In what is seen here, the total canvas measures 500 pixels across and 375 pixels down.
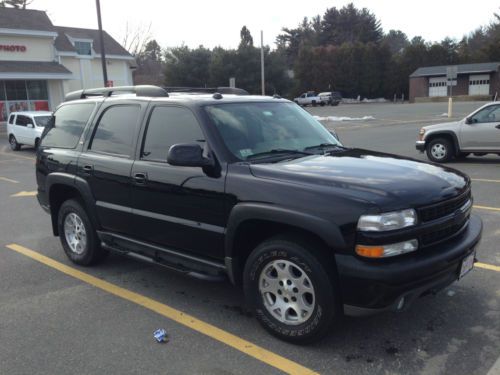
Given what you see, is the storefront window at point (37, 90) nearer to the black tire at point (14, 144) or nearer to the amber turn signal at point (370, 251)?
the black tire at point (14, 144)

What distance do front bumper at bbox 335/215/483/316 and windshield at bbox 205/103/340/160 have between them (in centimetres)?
130

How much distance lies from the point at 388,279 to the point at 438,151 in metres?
10.4

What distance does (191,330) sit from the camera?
390 centimetres

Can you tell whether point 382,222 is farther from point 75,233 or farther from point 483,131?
point 483,131

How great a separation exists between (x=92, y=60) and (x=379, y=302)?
4202 cm

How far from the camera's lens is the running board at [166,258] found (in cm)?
404

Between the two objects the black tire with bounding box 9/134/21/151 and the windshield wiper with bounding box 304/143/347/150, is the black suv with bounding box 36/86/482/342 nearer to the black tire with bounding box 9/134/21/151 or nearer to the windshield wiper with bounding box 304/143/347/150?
the windshield wiper with bounding box 304/143/347/150

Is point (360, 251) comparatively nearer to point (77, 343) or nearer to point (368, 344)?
point (368, 344)

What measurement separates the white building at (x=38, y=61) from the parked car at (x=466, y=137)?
28.1 metres

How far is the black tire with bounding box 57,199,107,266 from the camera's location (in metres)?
5.23

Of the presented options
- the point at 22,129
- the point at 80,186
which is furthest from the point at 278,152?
the point at 22,129

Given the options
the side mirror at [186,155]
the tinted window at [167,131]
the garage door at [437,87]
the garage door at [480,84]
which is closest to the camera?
the side mirror at [186,155]

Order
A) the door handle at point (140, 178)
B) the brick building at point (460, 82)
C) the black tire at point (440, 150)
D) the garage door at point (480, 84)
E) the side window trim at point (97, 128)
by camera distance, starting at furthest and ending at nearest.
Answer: the garage door at point (480, 84)
the brick building at point (460, 82)
the black tire at point (440, 150)
the side window trim at point (97, 128)
the door handle at point (140, 178)

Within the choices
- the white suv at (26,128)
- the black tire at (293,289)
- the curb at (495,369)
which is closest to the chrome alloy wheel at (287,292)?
the black tire at (293,289)
